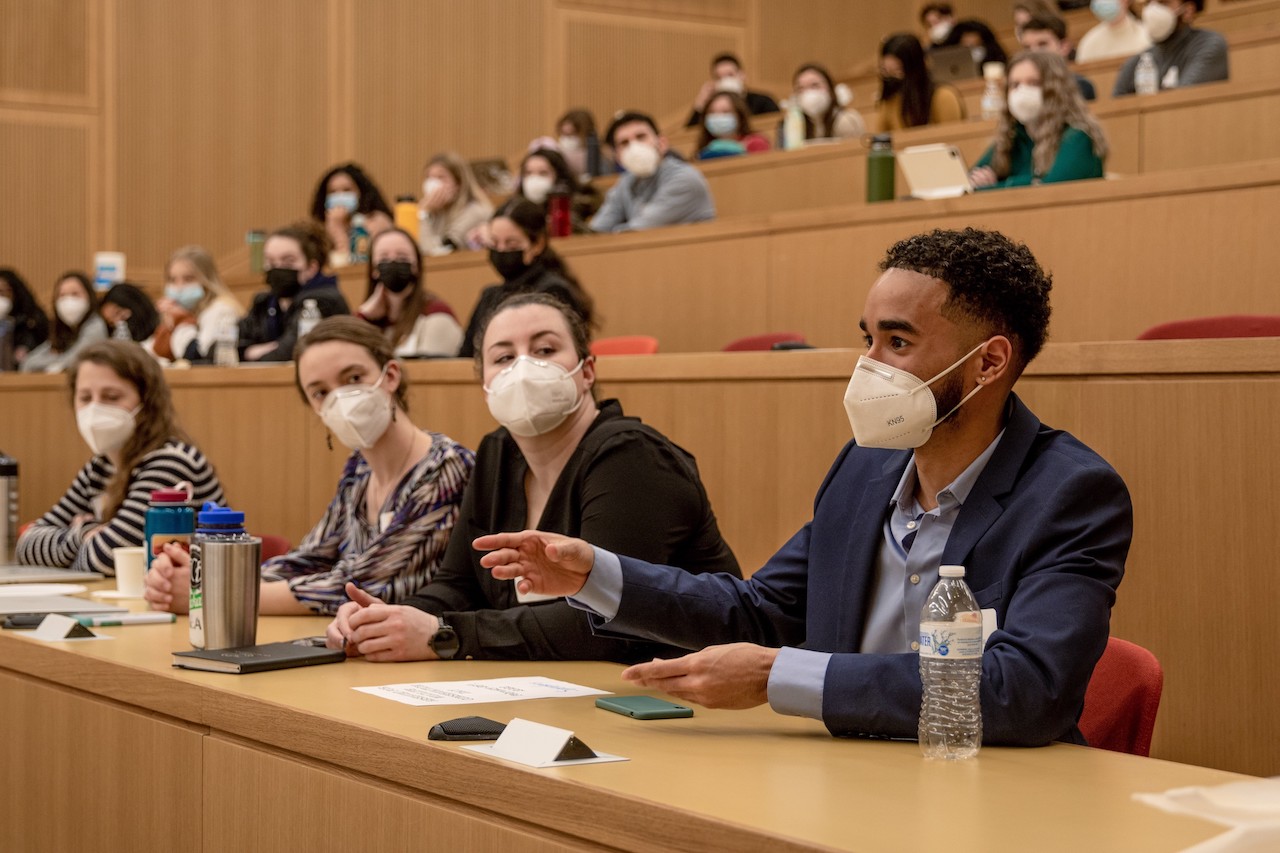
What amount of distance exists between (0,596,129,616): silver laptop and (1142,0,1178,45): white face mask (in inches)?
188

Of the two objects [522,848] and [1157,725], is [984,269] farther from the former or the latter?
[1157,725]

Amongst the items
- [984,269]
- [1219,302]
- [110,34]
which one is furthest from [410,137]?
[984,269]

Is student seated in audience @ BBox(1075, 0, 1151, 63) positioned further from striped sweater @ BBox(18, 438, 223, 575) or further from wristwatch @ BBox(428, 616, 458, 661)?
wristwatch @ BBox(428, 616, 458, 661)

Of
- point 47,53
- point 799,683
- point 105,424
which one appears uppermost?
point 47,53

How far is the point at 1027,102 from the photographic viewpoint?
4875 millimetres

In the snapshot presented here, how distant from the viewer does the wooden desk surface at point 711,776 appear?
1252mm

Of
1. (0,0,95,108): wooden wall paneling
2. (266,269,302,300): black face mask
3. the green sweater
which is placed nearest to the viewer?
the green sweater

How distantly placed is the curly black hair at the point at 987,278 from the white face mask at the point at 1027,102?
3334 mm

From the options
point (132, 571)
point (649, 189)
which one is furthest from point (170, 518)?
point (649, 189)

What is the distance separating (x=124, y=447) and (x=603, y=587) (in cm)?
203

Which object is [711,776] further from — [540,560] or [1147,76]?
[1147,76]

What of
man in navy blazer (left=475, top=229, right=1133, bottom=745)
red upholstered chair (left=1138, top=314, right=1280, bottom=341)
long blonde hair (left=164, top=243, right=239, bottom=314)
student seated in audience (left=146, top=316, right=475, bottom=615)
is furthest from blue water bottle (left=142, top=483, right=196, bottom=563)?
long blonde hair (left=164, top=243, right=239, bottom=314)

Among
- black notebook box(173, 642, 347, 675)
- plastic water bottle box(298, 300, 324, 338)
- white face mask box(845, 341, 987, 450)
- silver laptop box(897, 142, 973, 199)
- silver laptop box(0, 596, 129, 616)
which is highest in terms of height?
silver laptop box(897, 142, 973, 199)

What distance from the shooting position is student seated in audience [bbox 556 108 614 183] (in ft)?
26.6
